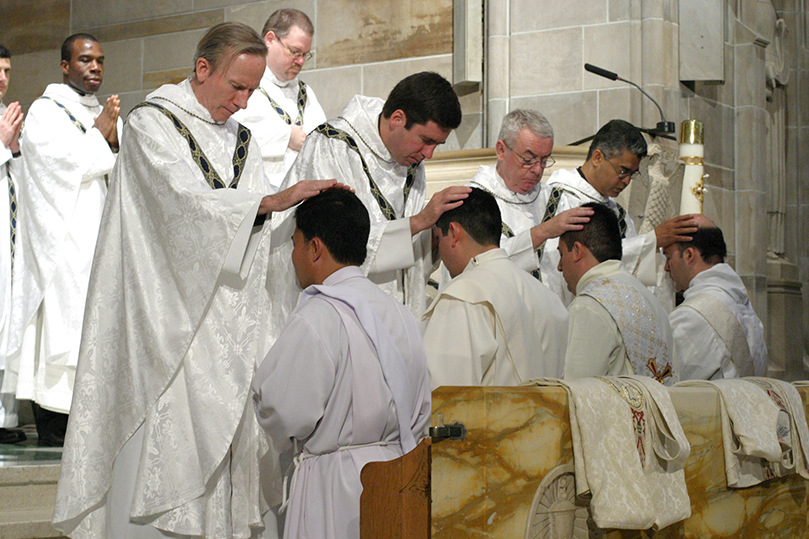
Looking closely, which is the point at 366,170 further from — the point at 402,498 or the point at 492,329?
the point at 402,498

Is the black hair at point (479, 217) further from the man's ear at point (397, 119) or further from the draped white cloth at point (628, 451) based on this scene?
the draped white cloth at point (628, 451)

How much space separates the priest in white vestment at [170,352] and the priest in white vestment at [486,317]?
64cm

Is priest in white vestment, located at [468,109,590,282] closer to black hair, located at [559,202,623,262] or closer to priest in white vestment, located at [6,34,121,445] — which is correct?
black hair, located at [559,202,623,262]

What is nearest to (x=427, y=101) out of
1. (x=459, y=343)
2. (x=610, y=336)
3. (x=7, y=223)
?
(x=459, y=343)

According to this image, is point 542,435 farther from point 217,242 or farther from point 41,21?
point 41,21

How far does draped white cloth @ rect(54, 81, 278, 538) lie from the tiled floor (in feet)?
4.08

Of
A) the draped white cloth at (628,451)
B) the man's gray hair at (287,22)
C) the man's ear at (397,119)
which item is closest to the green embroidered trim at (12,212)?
the man's gray hair at (287,22)

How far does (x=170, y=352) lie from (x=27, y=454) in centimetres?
201

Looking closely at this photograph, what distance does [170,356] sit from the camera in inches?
138

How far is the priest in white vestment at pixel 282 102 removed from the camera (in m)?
5.76

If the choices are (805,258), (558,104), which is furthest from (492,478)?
(805,258)

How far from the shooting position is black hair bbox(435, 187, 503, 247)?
3742 mm

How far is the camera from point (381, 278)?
4.11 m

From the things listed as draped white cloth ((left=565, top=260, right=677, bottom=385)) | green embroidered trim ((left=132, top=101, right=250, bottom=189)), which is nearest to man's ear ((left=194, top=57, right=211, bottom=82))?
green embroidered trim ((left=132, top=101, right=250, bottom=189))
